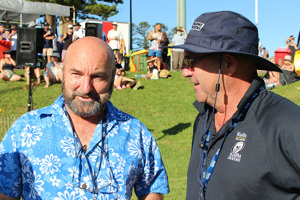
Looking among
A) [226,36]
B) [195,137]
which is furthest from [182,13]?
[226,36]

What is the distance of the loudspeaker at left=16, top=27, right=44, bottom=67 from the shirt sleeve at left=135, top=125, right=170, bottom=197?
7.81 metres

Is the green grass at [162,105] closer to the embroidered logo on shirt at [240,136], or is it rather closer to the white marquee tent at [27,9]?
the white marquee tent at [27,9]

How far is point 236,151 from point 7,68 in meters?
15.3

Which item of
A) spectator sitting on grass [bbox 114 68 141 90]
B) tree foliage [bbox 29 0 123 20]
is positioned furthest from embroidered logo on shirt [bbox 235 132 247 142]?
tree foliage [bbox 29 0 123 20]

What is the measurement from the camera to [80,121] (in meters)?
2.81

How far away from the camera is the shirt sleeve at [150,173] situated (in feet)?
9.41

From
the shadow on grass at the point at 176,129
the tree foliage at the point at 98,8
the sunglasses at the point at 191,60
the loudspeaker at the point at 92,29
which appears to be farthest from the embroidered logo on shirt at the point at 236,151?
the tree foliage at the point at 98,8

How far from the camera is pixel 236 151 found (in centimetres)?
226

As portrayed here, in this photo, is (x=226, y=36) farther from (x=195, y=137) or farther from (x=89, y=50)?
(x=89, y=50)

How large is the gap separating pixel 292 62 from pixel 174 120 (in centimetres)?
628

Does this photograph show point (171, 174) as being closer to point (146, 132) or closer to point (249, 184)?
point (146, 132)

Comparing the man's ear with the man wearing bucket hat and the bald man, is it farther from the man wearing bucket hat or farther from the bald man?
the bald man

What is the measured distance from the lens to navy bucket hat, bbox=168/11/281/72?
91.7 inches

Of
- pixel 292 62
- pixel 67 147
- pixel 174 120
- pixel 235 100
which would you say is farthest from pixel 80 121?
pixel 292 62
